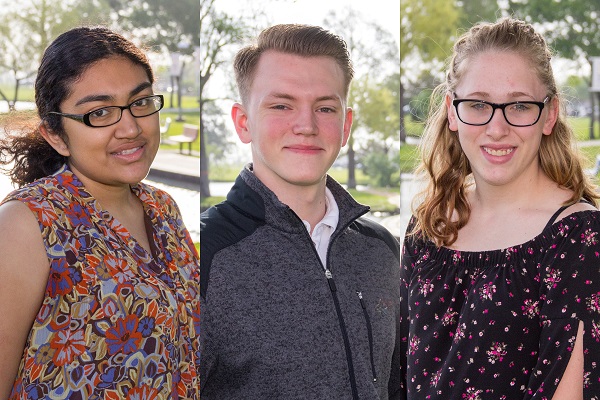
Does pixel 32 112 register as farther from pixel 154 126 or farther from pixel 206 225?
pixel 206 225

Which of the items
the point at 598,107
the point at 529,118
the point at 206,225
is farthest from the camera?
the point at 598,107

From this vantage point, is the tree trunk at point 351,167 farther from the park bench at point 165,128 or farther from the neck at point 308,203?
the park bench at point 165,128

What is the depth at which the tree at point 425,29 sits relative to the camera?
3.76 m

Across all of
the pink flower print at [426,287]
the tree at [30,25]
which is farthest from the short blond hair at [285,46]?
Answer: the tree at [30,25]

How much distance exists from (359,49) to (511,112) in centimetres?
37

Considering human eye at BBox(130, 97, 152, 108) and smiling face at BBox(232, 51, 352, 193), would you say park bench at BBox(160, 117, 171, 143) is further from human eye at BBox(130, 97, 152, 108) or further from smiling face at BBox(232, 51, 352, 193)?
smiling face at BBox(232, 51, 352, 193)

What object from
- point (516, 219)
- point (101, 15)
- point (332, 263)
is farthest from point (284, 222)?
point (101, 15)

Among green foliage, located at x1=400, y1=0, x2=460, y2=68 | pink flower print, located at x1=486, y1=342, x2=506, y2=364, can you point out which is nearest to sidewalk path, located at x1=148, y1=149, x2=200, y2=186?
pink flower print, located at x1=486, y1=342, x2=506, y2=364

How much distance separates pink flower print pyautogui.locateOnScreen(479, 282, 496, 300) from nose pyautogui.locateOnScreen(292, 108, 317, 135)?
508 millimetres

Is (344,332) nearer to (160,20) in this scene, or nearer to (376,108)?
(376,108)

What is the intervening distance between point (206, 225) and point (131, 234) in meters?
0.27

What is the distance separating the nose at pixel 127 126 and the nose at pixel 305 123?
0.38 meters

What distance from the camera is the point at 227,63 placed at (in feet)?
4.87

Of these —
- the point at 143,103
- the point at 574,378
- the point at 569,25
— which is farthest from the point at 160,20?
the point at 569,25
